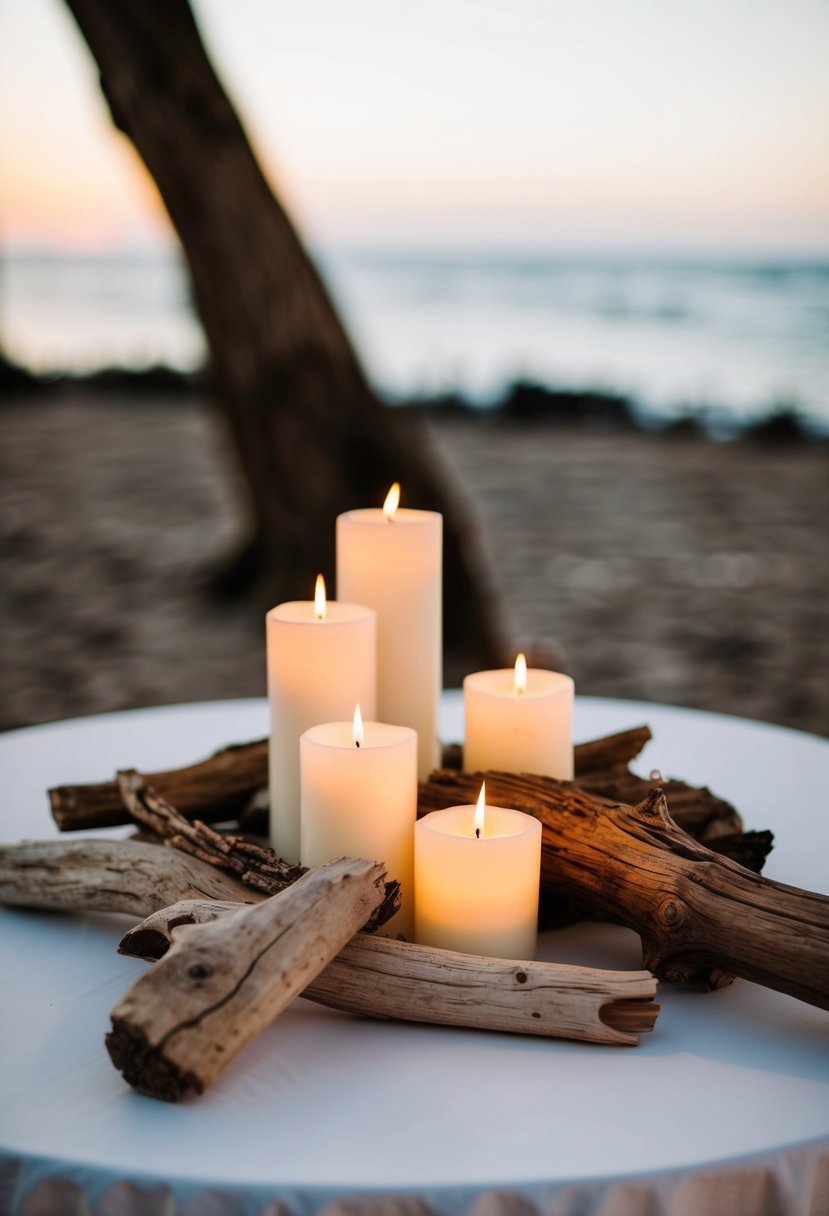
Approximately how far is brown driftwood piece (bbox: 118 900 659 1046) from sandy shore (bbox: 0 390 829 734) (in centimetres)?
230

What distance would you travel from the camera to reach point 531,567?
432 cm

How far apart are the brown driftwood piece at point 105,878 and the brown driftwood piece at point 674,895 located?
0.81 ft

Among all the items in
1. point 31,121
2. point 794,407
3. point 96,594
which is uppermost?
point 31,121

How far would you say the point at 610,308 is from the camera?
12.4 meters

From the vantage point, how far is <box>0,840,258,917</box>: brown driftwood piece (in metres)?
0.90

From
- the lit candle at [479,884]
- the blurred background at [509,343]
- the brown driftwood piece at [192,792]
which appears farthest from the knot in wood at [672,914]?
the blurred background at [509,343]

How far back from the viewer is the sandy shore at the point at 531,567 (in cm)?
326

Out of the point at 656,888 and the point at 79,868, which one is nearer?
the point at 656,888

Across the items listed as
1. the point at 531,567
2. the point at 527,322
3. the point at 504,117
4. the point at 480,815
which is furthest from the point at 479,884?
the point at 527,322

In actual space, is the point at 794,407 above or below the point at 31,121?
below

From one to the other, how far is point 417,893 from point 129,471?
515 cm

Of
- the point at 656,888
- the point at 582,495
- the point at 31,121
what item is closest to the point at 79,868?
the point at 656,888

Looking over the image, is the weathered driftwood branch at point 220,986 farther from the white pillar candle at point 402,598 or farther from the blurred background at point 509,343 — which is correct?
the blurred background at point 509,343

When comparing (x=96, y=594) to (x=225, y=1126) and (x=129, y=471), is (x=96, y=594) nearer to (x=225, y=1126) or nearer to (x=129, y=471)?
(x=129, y=471)
